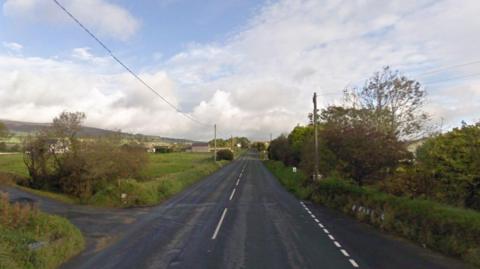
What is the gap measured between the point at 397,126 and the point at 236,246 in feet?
92.3

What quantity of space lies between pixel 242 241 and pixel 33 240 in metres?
6.24

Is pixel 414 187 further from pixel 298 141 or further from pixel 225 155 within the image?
pixel 225 155

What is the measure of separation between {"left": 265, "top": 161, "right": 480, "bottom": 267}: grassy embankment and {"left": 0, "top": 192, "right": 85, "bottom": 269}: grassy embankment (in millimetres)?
10860

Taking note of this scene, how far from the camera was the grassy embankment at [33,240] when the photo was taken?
379 inches

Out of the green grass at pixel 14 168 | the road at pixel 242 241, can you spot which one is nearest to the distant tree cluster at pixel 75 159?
the road at pixel 242 241

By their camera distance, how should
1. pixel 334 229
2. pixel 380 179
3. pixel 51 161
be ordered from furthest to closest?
pixel 51 161 → pixel 380 179 → pixel 334 229

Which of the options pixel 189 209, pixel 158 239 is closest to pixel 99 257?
pixel 158 239

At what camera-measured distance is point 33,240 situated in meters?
10.9

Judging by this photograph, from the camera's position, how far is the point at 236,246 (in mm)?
12703

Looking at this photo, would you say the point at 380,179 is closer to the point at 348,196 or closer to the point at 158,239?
the point at 348,196

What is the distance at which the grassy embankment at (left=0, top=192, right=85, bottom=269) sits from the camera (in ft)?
31.6

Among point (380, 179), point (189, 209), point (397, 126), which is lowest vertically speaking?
point (189, 209)

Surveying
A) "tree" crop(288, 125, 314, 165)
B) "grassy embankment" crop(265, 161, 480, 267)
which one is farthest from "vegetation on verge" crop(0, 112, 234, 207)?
"tree" crop(288, 125, 314, 165)

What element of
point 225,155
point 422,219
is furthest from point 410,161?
point 225,155
